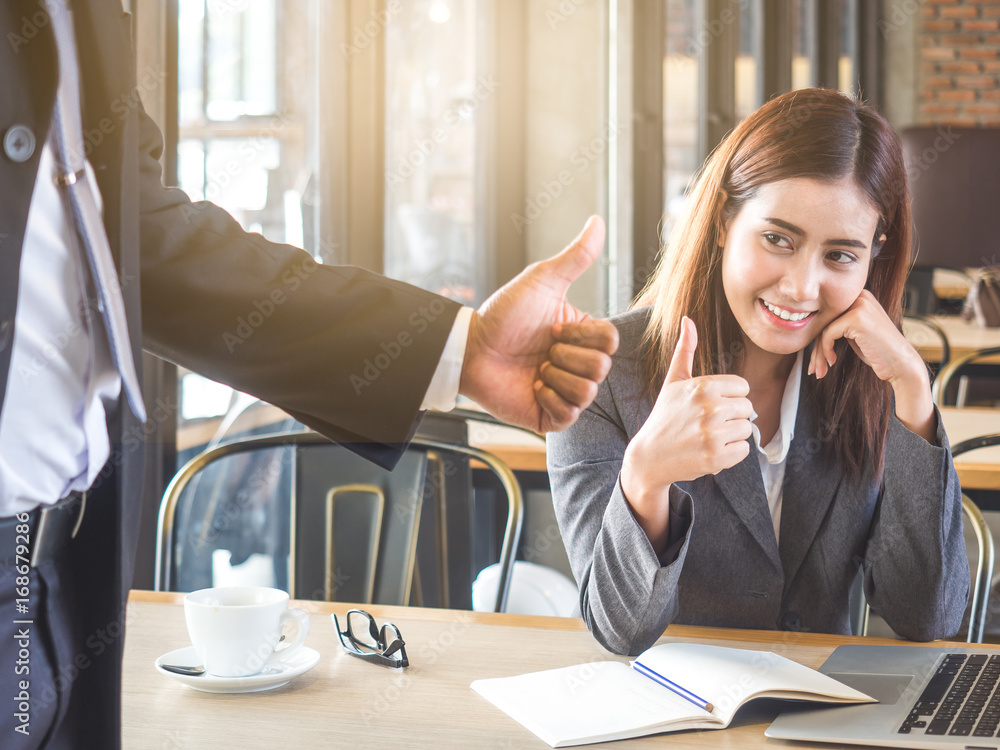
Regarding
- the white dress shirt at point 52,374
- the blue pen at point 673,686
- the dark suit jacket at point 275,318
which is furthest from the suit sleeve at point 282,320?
the blue pen at point 673,686

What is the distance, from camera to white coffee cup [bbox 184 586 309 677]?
915 millimetres

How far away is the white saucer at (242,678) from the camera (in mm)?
901

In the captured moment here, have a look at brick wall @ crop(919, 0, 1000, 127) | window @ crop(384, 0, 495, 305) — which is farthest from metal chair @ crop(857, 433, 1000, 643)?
brick wall @ crop(919, 0, 1000, 127)

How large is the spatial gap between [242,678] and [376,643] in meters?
0.16

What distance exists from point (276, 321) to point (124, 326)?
148mm

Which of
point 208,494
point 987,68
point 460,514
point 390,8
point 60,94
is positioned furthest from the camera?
point 987,68

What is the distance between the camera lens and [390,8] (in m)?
2.77

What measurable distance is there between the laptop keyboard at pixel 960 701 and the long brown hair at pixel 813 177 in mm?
409

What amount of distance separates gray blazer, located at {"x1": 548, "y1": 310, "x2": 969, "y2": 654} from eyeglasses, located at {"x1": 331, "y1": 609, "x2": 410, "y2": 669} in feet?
0.85

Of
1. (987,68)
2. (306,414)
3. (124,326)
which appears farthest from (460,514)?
(987,68)

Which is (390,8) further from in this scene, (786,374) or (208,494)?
(786,374)

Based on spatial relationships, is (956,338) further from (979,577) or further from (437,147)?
(979,577)

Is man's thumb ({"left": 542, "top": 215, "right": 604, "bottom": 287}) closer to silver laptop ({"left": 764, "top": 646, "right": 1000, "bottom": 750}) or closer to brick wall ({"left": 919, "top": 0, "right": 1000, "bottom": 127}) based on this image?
silver laptop ({"left": 764, "top": 646, "right": 1000, "bottom": 750})

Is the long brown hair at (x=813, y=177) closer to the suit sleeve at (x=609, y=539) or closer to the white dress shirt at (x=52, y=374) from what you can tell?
the suit sleeve at (x=609, y=539)
